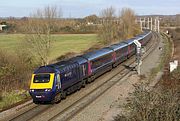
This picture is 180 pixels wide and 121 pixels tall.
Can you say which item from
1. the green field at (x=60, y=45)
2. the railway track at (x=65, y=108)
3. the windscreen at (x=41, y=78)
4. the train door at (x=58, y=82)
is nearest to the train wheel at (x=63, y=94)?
the railway track at (x=65, y=108)

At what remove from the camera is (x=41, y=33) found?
42.6 meters

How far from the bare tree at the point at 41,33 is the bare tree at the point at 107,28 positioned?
2594 centimetres

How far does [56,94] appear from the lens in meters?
19.7

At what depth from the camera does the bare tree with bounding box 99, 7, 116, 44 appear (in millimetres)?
71525

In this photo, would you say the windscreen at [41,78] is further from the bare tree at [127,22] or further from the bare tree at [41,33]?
the bare tree at [127,22]

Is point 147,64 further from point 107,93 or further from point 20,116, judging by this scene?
point 20,116

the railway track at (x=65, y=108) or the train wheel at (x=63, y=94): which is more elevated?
the train wheel at (x=63, y=94)

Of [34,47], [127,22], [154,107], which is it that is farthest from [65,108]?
[127,22]

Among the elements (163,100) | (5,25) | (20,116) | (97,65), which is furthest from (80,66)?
(5,25)

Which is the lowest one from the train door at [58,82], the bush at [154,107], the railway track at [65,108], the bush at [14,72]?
the railway track at [65,108]

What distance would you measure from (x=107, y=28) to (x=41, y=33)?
103 feet

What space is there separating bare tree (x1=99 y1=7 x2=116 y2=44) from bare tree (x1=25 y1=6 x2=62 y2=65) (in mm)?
25942

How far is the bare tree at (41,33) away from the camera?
41.5 meters

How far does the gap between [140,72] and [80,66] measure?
9798 millimetres
